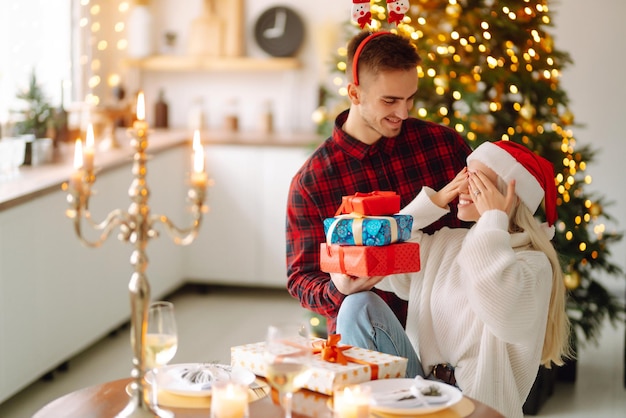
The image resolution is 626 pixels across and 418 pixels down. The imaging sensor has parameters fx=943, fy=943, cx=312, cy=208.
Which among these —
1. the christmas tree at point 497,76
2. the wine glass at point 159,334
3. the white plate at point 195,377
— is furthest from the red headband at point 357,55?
the wine glass at point 159,334

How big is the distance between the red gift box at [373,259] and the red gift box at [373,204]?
0.28ft

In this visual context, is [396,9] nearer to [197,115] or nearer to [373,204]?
[373,204]

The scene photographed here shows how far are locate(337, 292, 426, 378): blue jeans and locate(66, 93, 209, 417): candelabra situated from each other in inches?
26.3

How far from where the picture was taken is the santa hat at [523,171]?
95.7 inches

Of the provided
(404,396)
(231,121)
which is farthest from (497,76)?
(231,121)

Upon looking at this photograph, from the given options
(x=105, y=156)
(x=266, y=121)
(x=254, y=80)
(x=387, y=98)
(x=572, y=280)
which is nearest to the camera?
(x=387, y=98)

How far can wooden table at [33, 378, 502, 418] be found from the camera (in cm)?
191

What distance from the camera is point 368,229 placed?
2.25m

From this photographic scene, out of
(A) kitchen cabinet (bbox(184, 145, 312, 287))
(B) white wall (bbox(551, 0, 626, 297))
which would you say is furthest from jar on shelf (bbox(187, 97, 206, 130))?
(B) white wall (bbox(551, 0, 626, 297))

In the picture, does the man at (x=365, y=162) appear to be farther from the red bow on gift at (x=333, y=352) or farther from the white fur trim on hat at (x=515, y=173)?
the red bow on gift at (x=333, y=352)

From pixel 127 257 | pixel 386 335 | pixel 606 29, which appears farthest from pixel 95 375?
pixel 606 29

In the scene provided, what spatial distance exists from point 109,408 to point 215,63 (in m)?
3.82

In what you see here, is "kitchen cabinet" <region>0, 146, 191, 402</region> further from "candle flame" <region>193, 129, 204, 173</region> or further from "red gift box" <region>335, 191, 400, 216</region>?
"candle flame" <region>193, 129, 204, 173</region>

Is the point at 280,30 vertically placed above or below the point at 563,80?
above
